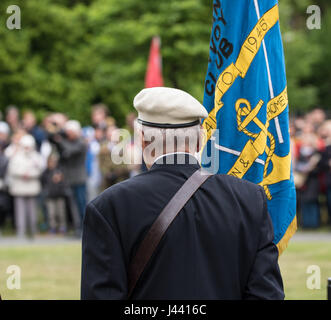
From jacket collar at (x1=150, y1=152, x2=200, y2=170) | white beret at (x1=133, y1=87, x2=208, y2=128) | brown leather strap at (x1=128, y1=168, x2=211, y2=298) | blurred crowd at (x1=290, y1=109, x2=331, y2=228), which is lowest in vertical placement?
blurred crowd at (x1=290, y1=109, x2=331, y2=228)

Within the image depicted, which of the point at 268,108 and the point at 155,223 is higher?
the point at 268,108

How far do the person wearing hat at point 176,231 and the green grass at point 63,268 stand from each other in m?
5.20

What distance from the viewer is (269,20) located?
402 cm

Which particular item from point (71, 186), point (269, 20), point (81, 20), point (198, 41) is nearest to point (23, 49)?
point (81, 20)

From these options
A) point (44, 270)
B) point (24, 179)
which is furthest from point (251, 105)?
point (24, 179)

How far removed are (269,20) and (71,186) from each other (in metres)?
9.51

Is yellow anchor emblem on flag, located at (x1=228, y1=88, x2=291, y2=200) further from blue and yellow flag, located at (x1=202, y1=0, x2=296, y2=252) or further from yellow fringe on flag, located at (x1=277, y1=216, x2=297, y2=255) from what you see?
yellow fringe on flag, located at (x1=277, y1=216, x2=297, y2=255)

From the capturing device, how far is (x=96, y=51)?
91.9 ft

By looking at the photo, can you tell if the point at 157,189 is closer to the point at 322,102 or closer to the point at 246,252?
the point at 246,252

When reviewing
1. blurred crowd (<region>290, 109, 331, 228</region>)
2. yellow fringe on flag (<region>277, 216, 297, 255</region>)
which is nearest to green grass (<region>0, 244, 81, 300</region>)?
yellow fringe on flag (<region>277, 216, 297, 255</region>)

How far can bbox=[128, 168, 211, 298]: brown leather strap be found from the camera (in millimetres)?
2775

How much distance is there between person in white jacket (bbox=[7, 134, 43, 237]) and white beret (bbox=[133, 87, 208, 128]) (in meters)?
10.5

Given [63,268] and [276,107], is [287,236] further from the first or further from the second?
[63,268]

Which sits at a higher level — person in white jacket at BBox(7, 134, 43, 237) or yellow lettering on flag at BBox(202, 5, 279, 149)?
yellow lettering on flag at BBox(202, 5, 279, 149)
